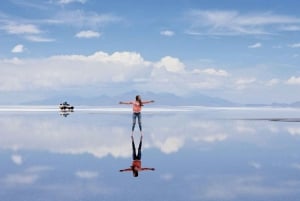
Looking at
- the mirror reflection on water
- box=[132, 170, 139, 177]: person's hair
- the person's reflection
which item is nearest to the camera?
the mirror reflection on water

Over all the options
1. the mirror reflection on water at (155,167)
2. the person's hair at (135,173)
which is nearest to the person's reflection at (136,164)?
the person's hair at (135,173)

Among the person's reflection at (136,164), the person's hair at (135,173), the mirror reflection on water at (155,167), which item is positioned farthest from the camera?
the person's reflection at (136,164)

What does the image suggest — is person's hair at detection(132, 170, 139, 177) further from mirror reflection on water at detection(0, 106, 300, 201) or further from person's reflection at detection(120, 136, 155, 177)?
mirror reflection on water at detection(0, 106, 300, 201)

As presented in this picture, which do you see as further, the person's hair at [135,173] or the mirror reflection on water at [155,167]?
the person's hair at [135,173]

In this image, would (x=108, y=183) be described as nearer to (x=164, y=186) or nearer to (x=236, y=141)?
(x=164, y=186)

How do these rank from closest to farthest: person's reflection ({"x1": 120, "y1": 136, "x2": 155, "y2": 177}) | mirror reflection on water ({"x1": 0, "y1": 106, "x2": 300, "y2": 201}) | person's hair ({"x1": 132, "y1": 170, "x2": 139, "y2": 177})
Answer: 1. mirror reflection on water ({"x1": 0, "y1": 106, "x2": 300, "y2": 201})
2. person's hair ({"x1": 132, "y1": 170, "x2": 139, "y2": 177})
3. person's reflection ({"x1": 120, "y1": 136, "x2": 155, "y2": 177})

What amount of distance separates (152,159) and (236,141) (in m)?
8.70

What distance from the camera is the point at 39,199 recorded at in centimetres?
1151

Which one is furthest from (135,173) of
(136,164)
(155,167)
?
(136,164)

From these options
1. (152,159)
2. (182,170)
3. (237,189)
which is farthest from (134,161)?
(237,189)

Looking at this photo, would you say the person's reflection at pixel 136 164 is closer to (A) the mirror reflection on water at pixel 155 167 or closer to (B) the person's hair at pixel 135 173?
(B) the person's hair at pixel 135 173

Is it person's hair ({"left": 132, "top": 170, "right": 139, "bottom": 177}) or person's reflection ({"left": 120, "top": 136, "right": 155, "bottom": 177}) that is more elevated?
person's hair ({"left": 132, "top": 170, "right": 139, "bottom": 177})

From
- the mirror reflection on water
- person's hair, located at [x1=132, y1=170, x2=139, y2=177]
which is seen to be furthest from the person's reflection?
the mirror reflection on water

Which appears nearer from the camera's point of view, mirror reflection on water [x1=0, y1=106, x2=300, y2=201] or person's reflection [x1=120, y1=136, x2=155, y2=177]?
mirror reflection on water [x1=0, y1=106, x2=300, y2=201]
